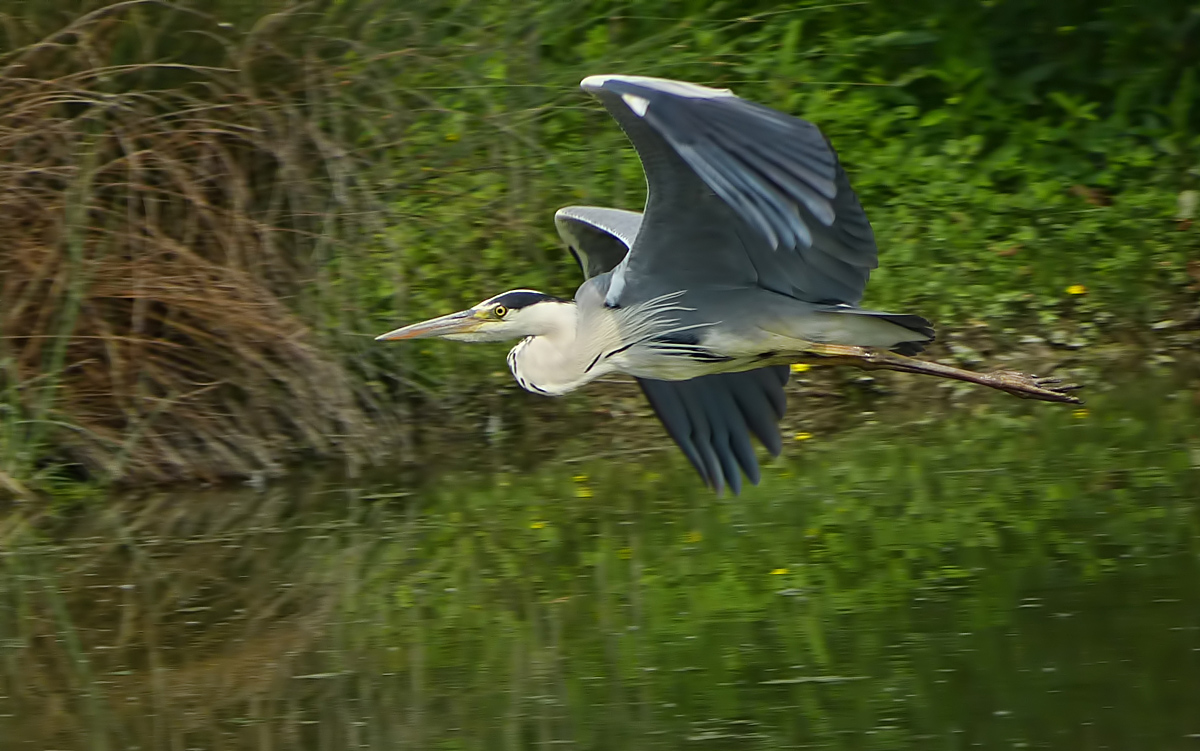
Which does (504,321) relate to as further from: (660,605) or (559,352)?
(660,605)

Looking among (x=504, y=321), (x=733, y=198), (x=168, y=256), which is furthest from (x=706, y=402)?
(x=168, y=256)

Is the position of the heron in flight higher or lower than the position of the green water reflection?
higher

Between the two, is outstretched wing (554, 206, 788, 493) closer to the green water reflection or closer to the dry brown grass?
the green water reflection

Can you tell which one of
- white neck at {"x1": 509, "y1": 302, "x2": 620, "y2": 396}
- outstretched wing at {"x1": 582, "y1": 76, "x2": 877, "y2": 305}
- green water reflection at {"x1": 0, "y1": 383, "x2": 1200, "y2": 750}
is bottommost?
green water reflection at {"x1": 0, "y1": 383, "x2": 1200, "y2": 750}

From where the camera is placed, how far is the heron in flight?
4.58 m

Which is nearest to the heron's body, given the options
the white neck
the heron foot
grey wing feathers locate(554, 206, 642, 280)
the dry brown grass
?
the white neck

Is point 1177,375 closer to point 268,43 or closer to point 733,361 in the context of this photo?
point 733,361

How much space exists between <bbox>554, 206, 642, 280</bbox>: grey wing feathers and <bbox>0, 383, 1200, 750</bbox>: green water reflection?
108 centimetres

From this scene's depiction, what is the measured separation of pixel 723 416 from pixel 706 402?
0.27 ft

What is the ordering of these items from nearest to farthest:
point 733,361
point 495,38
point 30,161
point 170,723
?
point 170,723 < point 733,361 < point 30,161 < point 495,38

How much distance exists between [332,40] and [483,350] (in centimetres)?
175

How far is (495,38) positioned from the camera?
8484 millimetres

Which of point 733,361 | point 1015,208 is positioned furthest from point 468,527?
point 1015,208

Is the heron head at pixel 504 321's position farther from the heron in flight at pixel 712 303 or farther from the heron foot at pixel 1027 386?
the heron foot at pixel 1027 386
